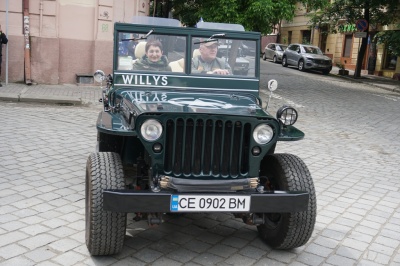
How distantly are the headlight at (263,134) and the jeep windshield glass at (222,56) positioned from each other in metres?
1.36

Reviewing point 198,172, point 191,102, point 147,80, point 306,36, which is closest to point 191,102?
point 191,102

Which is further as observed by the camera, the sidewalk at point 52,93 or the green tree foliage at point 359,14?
the green tree foliage at point 359,14

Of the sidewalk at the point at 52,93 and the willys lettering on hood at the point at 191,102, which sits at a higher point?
the willys lettering on hood at the point at 191,102

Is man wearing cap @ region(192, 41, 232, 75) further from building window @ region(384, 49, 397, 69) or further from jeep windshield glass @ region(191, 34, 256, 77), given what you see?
building window @ region(384, 49, 397, 69)

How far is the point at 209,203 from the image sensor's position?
11.7 feet

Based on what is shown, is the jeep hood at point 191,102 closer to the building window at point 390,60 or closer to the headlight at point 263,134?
the headlight at point 263,134

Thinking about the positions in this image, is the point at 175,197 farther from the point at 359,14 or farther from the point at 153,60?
the point at 359,14

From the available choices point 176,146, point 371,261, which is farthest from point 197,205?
point 371,261

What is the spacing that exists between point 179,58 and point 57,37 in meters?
9.59

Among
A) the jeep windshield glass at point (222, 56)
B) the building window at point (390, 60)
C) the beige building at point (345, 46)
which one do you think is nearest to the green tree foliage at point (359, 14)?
the beige building at point (345, 46)

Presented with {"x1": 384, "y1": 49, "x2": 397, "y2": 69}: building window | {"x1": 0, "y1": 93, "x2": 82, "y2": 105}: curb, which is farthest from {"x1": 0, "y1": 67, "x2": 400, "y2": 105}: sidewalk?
{"x1": 384, "y1": 49, "x2": 397, "y2": 69}: building window

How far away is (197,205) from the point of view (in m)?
3.56

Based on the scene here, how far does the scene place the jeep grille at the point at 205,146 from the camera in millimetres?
3656

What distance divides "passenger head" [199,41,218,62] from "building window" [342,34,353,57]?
26587mm
